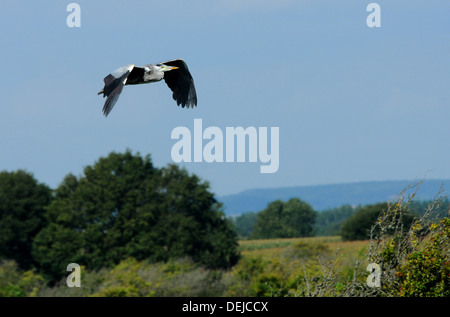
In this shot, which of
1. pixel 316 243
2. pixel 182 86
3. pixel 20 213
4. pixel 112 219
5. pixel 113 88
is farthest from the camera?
pixel 20 213

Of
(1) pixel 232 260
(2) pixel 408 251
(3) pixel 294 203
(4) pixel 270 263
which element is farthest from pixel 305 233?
(2) pixel 408 251

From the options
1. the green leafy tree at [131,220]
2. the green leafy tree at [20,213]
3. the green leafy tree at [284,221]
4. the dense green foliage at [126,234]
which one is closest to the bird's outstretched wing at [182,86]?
the dense green foliage at [126,234]

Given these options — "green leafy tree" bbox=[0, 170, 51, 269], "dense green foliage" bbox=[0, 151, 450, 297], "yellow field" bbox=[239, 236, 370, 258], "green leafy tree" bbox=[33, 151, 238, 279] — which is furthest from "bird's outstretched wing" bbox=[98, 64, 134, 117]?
"green leafy tree" bbox=[0, 170, 51, 269]

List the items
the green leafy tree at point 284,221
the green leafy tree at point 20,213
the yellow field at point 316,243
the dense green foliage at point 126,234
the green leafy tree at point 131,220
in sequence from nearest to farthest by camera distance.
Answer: the dense green foliage at point 126,234 → the yellow field at point 316,243 → the green leafy tree at point 131,220 → the green leafy tree at point 20,213 → the green leafy tree at point 284,221

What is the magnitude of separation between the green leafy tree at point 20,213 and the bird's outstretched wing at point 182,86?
218ft

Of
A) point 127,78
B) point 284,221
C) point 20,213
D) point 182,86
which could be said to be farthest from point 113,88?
point 284,221

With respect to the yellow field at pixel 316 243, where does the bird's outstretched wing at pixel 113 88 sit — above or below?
above

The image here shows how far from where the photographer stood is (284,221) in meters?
132

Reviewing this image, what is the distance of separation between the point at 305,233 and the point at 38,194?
210ft

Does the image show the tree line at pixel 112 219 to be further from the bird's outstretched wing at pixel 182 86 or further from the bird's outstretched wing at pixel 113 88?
the bird's outstretched wing at pixel 113 88

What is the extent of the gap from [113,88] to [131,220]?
65.0 m

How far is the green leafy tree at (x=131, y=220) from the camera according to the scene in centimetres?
7225

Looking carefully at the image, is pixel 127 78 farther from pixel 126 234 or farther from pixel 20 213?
pixel 20 213
